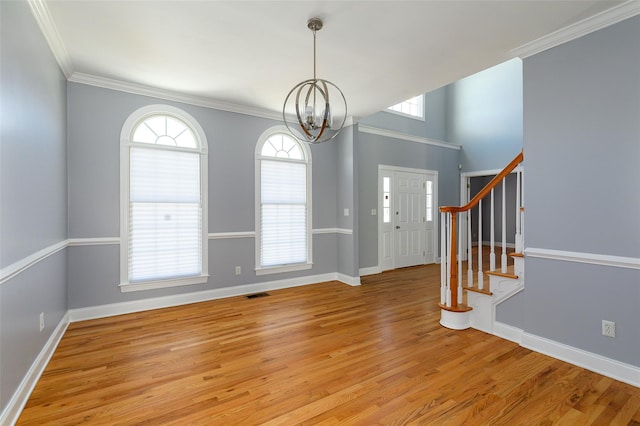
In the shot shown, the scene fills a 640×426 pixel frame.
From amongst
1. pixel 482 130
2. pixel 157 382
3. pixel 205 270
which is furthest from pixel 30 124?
pixel 482 130

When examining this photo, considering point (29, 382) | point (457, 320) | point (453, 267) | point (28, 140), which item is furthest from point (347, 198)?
point (29, 382)

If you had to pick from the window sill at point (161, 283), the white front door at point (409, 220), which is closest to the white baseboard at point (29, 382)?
the window sill at point (161, 283)

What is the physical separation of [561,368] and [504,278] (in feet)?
2.66

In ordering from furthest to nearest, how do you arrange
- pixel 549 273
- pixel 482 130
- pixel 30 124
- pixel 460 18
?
pixel 482 130
pixel 549 273
pixel 460 18
pixel 30 124

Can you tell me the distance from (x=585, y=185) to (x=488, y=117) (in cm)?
507

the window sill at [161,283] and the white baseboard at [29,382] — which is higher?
the window sill at [161,283]

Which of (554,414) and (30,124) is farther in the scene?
(30,124)

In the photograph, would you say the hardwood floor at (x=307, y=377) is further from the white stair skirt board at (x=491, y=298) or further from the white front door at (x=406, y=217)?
the white front door at (x=406, y=217)

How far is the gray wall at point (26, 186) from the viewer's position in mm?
1714

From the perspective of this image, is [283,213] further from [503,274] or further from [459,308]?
[503,274]

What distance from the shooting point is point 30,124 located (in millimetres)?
2154

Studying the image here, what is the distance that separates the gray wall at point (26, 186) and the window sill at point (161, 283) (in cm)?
69

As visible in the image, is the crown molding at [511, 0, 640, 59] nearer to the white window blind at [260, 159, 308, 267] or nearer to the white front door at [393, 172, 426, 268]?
the white window blind at [260, 159, 308, 267]

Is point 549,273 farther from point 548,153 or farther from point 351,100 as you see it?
point 351,100
